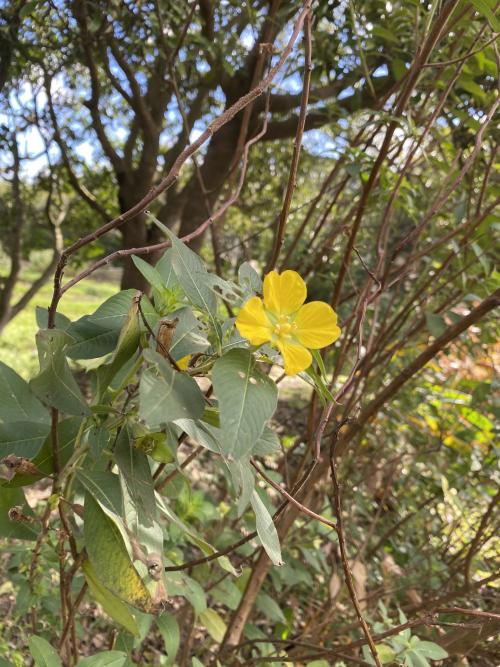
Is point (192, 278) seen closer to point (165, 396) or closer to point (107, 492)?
point (165, 396)

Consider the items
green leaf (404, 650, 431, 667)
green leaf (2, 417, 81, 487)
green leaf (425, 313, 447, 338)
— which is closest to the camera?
green leaf (2, 417, 81, 487)

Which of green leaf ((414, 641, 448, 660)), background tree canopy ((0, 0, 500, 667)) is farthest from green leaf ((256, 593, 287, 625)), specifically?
green leaf ((414, 641, 448, 660))

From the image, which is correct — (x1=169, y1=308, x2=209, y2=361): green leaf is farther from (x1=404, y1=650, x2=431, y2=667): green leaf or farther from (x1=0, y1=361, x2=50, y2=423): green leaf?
(x1=404, y1=650, x2=431, y2=667): green leaf

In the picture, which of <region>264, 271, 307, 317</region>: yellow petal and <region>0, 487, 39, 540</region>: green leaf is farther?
Result: <region>0, 487, 39, 540</region>: green leaf

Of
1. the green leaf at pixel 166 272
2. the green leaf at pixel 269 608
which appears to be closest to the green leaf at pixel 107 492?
the green leaf at pixel 166 272

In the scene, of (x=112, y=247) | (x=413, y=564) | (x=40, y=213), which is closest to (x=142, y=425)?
(x=413, y=564)

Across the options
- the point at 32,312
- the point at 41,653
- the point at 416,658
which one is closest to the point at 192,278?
the point at 41,653

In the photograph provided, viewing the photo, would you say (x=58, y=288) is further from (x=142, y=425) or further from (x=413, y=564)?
(x=413, y=564)
